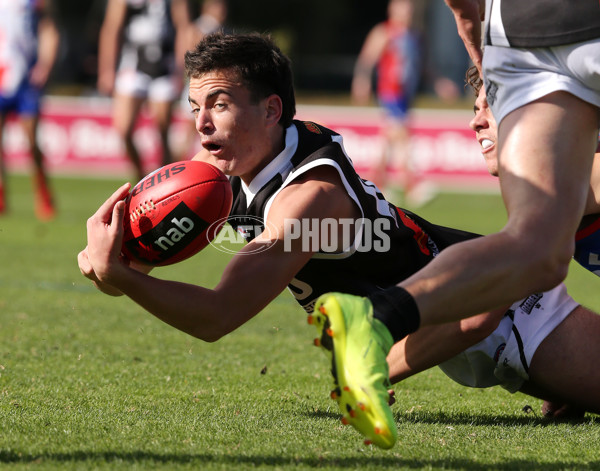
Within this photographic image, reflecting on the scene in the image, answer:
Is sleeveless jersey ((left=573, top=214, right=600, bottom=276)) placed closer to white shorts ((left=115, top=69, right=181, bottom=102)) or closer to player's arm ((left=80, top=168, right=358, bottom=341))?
player's arm ((left=80, top=168, right=358, bottom=341))

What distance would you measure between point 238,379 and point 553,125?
1.93 m

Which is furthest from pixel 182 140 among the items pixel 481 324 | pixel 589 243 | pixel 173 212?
pixel 481 324

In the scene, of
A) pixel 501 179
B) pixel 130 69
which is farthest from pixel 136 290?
pixel 130 69

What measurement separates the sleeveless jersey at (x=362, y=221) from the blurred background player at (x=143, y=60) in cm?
710

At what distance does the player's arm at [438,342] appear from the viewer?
329 cm

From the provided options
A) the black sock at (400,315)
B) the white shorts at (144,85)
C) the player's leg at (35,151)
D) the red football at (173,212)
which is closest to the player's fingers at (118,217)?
the red football at (173,212)

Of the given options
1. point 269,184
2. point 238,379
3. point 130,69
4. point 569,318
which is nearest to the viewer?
point 269,184

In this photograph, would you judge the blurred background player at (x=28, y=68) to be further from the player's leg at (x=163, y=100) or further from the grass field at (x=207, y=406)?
the grass field at (x=207, y=406)

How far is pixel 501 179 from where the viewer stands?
2.70 meters

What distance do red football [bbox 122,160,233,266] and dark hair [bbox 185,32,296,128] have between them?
1.17ft

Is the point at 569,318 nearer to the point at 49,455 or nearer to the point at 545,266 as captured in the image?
the point at 545,266

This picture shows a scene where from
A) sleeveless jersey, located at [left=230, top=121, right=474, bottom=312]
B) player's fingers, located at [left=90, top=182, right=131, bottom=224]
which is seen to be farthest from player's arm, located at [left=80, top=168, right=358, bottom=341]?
sleeveless jersey, located at [left=230, top=121, right=474, bottom=312]

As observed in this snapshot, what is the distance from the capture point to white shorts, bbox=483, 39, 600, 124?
105 inches

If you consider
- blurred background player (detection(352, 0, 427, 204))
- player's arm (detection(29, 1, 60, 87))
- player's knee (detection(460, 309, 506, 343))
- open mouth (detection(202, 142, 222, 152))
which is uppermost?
open mouth (detection(202, 142, 222, 152))
